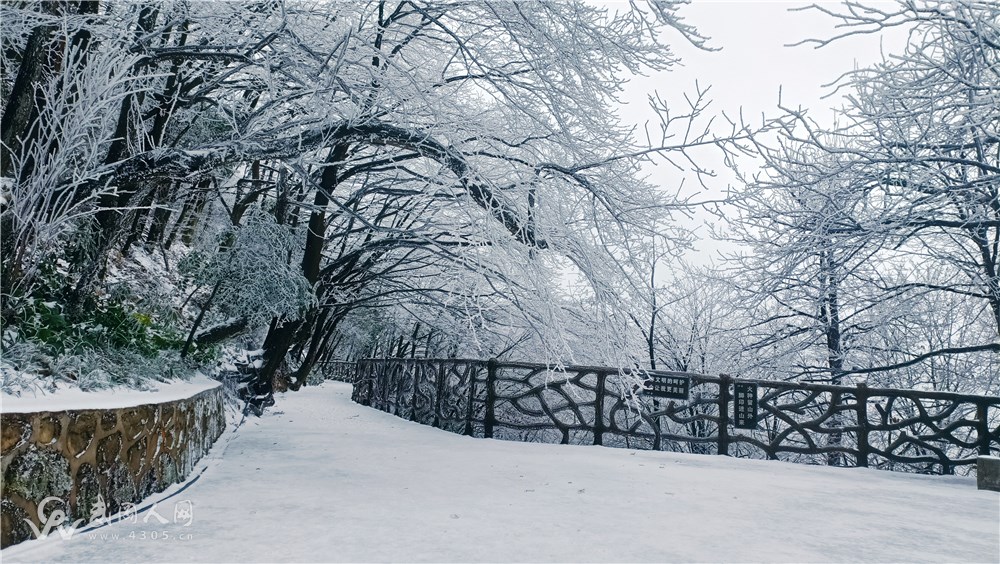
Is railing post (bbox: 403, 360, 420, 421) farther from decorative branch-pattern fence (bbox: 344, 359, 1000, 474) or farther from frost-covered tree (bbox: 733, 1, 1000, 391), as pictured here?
frost-covered tree (bbox: 733, 1, 1000, 391)

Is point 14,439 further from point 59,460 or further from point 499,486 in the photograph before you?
point 499,486

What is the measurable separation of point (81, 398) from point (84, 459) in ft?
1.26

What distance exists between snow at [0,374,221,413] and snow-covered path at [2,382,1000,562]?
75 centimetres

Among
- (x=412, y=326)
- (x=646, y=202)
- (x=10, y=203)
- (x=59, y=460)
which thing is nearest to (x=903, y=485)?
(x=646, y=202)

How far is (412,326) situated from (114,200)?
56.1 feet

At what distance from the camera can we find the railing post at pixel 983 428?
9305 millimetres

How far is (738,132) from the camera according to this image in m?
5.92

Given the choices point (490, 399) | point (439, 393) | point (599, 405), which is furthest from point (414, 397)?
point (599, 405)

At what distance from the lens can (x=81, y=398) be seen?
Answer: 4004 mm

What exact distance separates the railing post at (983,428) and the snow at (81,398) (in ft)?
34.7

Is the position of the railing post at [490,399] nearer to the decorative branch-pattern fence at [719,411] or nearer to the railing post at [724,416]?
the decorative branch-pattern fence at [719,411]

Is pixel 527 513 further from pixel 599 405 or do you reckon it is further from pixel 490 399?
pixel 490 399

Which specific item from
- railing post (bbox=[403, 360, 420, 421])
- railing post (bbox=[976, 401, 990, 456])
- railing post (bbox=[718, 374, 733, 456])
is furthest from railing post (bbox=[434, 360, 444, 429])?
railing post (bbox=[976, 401, 990, 456])

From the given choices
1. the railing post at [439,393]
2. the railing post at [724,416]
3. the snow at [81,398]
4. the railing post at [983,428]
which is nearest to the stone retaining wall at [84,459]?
the snow at [81,398]
